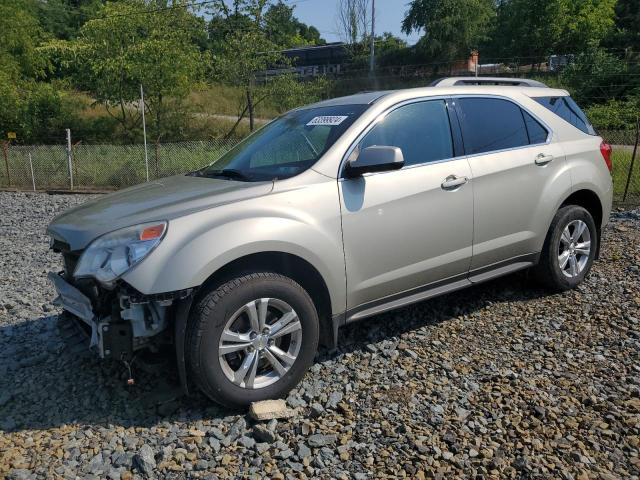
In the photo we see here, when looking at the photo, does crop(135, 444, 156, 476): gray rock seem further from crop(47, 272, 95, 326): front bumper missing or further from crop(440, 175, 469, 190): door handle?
crop(440, 175, 469, 190): door handle

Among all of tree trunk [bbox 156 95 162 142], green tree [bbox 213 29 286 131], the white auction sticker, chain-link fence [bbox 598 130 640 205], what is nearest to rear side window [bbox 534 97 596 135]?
the white auction sticker

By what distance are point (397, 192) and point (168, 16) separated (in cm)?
2615

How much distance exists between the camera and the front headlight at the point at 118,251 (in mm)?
2938

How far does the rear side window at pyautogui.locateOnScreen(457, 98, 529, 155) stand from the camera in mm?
4301

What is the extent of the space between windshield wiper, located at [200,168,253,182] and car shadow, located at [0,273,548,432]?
1.24 meters

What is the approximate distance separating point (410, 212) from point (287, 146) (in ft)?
3.41

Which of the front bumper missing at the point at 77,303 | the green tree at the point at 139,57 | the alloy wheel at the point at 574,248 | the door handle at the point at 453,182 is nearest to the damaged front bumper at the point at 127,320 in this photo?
the front bumper missing at the point at 77,303

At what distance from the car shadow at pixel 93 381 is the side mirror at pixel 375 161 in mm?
1321

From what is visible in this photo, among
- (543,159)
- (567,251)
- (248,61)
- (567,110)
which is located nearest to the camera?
(543,159)

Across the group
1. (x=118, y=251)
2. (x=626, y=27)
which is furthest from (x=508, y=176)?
(x=626, y=27)

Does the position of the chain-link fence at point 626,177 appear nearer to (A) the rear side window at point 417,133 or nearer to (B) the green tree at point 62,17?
(A) the rear side window at point 417,133

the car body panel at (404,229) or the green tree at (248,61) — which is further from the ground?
the green tree at (248,61)

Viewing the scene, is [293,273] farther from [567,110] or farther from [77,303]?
[567,110]

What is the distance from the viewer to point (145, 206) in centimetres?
337
